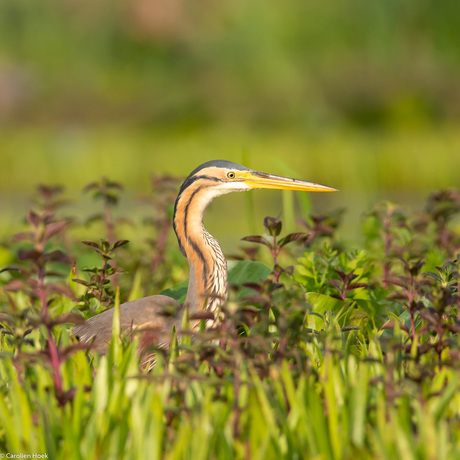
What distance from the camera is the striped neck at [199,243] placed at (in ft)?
9.28

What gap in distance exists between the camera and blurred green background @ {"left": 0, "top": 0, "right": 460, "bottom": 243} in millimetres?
10484

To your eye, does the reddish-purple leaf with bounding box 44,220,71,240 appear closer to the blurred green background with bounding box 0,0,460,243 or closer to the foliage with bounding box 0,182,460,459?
the foliage with bounding box 0,182,460,459

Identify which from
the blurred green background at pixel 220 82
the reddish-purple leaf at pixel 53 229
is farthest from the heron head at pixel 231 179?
the blurred green background at pixel 220 82

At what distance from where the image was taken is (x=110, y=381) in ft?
6.64

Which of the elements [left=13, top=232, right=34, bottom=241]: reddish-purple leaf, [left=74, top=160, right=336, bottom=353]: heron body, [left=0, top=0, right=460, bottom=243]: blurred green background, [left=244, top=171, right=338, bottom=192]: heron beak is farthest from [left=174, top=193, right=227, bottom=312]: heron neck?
[left=0, top=0, right=460, bottom=243]: blurred green background

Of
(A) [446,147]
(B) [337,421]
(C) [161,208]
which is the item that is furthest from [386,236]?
(A) [446,147]

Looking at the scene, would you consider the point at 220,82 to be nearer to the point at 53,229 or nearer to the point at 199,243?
the point at 199,243

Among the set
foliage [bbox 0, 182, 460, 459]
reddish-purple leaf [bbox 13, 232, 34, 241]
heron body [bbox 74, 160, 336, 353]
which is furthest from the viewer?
heron body [bbox 74, 160, 336, 353]

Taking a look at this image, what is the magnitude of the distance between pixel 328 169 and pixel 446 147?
161cm

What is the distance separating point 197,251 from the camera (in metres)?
2.87

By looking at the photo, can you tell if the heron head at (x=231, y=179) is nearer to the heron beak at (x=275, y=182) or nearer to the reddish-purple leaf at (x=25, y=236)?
the heron beak at (x=275, y=182)

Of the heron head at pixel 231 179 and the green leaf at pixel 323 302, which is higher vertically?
the heron head at pixel 231 179

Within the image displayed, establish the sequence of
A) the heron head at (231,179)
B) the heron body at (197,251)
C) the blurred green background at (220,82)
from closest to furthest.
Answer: the heron body at (197,251) < the heron head at (231,179) < the blurred green background at (220,82)

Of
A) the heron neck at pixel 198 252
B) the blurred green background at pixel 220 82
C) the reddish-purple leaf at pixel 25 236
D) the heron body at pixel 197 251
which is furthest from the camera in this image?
the blurred green background at pixel 220 82
